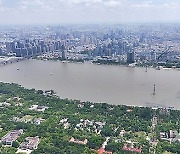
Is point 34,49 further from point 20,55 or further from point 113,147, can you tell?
point 113,147

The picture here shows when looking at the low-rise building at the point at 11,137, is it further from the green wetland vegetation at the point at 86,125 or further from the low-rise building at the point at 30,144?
the low-rise building at the point at 30,144

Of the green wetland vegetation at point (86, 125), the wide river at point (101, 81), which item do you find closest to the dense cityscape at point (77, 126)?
the green wetland vegetation at point (86, 125)

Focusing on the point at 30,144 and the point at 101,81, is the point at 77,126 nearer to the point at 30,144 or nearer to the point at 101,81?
the point at 30,144

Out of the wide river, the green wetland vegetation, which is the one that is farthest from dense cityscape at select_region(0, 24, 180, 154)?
the wide river

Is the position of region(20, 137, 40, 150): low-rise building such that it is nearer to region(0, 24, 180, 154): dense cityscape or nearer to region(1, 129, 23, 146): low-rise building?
region(0, 24, 180, 154): dense cityscape

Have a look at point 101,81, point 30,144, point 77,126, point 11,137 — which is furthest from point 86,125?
point 101,81

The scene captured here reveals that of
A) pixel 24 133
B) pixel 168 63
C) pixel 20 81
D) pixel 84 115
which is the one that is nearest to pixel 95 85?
pixel 84 115

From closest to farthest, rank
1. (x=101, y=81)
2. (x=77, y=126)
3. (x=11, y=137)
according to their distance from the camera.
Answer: (x=11, y=137) < (x=77, y=126) < (x=101, y=81)
